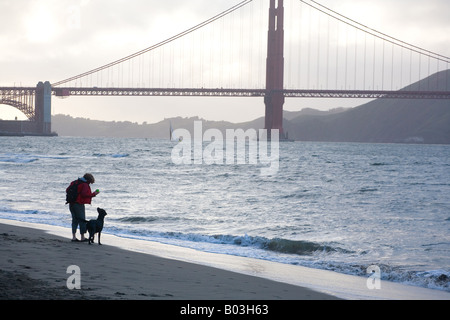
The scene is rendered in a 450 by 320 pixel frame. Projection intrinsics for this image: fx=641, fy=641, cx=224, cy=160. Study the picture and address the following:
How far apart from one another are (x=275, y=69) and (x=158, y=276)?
87.6 meters

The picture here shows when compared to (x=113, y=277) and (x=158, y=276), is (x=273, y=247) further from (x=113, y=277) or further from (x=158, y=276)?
(x=113, y=277)

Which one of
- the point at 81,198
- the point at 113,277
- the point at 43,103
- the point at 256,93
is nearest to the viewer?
the point at 113,277

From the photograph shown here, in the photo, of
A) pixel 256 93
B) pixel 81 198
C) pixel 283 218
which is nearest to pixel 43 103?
pixel 256 93

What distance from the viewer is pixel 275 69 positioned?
92750mm

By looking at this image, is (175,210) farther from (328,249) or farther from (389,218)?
(328,249)

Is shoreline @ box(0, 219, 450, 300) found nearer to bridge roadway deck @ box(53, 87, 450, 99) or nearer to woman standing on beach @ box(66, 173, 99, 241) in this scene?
woman standing on beach @ box(66, 173, 99, 241)

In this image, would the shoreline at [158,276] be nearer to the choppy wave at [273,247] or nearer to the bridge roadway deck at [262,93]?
the choppy wave at [273,247]

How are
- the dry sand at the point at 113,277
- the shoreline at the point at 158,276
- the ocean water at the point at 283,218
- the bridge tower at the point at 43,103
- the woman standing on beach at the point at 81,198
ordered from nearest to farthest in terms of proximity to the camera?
the dry sand at the point at 113,277 < the shoreline at the point at 158,276 < the woman standing on beach at the point at 81,198 < the ocean water at the point at 283,218 < the bridge tower at the point at 43,103

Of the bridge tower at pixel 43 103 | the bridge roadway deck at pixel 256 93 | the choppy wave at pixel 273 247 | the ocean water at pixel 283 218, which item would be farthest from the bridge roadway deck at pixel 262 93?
the choppy wave at pixel 273 247

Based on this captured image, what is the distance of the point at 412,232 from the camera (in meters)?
12.5

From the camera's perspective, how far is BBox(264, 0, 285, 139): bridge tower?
3563 inches

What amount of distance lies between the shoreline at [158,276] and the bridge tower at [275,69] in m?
81.7

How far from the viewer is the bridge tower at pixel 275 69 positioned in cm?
9050

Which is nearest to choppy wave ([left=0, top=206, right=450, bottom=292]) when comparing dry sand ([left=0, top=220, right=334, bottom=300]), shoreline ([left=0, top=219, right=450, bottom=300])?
shoreline ([left=0, top=219, right=450, bottom=300])
